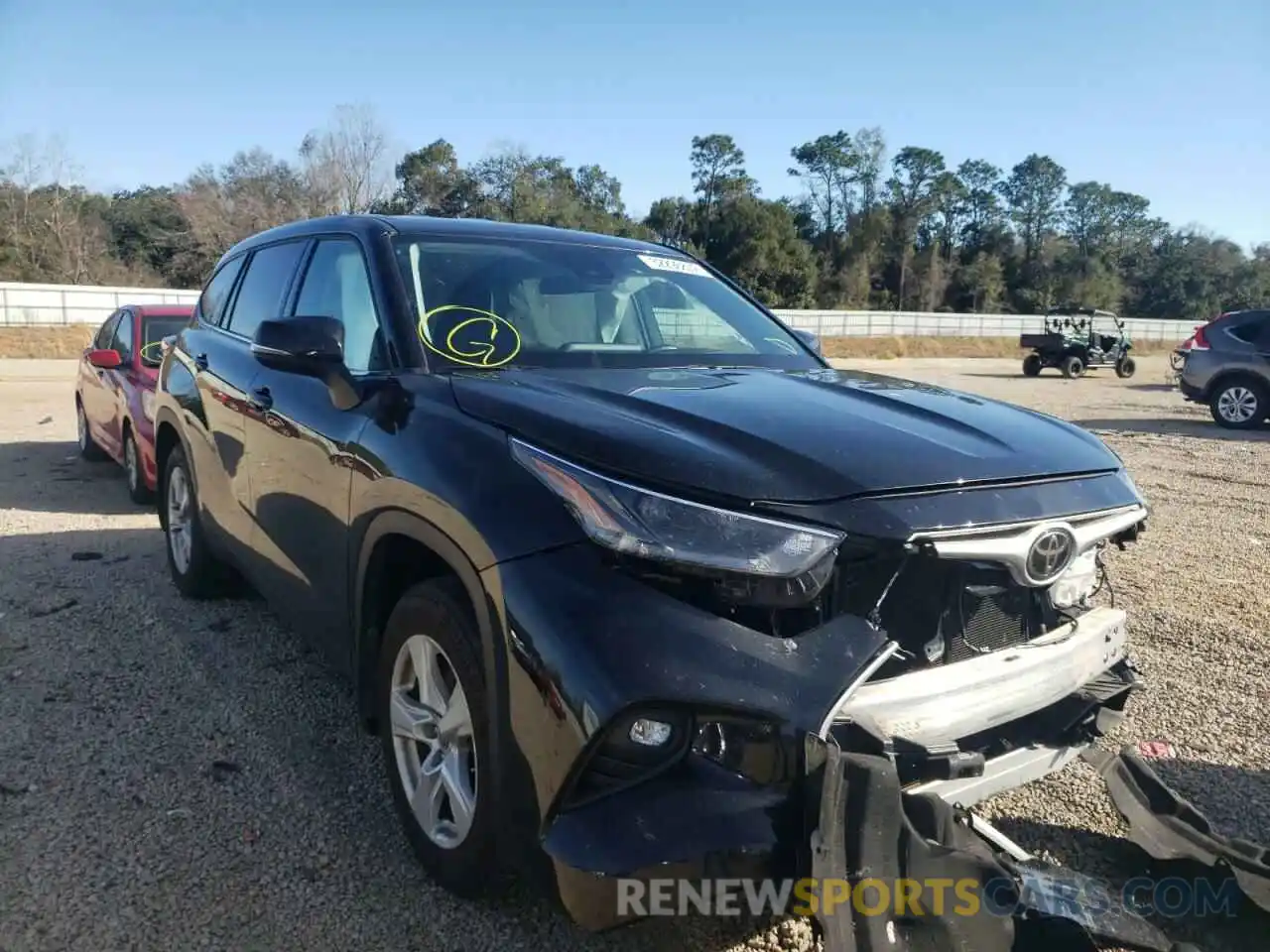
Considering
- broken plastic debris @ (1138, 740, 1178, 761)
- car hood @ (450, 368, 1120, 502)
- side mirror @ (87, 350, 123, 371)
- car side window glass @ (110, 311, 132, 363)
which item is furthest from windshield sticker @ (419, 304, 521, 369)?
car side window glass @ (110, 311, 132, 363)

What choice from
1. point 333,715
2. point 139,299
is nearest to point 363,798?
point 333,715

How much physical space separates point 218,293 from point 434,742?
129 inches

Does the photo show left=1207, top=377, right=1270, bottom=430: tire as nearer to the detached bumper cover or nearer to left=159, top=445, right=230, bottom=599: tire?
the detached bumper cover

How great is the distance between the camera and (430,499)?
2.36 meters

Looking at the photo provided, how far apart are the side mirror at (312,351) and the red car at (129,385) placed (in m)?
4.22

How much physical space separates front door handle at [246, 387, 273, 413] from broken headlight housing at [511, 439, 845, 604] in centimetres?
192

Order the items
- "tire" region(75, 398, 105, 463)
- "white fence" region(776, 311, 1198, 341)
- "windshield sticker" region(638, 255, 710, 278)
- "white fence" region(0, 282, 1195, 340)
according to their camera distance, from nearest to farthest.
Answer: "windshield sticker" region(638, 255, 710, 278)
"tire" region(75, 398, 105, 463)
"white fence" region(0, 282, 1195, 340)
"white fence" region(776, 311, 1198, 341)

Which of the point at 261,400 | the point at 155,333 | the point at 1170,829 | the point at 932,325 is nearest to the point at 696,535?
the point at 1170,829

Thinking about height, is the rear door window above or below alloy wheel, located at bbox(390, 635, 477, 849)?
above

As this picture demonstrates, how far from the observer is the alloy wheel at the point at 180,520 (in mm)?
4750

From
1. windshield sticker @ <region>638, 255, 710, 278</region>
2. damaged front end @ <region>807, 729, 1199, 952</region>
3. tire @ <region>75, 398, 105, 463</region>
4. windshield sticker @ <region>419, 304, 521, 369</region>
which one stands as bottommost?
tire @ <region>75, 398, 105, 463</region>

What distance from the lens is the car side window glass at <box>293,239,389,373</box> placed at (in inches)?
120

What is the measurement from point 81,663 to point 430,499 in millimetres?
2603

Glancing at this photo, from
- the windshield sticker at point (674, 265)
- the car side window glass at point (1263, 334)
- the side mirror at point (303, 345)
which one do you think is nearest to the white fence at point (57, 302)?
the car side window glass at point (1263, 334)
